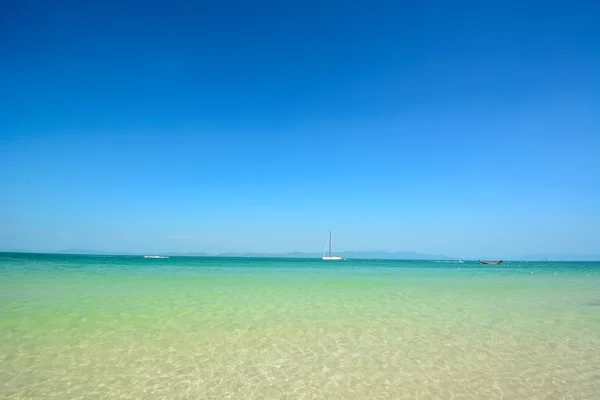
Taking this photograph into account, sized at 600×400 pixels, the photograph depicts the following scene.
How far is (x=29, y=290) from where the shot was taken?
57.2ft

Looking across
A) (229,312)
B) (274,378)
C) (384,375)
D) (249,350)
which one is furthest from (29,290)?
(384,375)

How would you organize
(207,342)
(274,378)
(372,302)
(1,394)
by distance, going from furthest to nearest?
(372,302), (207,342), (274,378), (1,394)

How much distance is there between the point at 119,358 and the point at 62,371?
3.35 feet

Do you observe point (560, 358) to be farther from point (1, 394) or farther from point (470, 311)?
point (1, 394)

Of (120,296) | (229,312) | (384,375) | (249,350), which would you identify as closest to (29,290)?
(120,296)

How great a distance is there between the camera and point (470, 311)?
13820 millimetres

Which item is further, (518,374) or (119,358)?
(119,358)

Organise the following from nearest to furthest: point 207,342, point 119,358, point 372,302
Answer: point 119,358
point 207,342
point 372,302

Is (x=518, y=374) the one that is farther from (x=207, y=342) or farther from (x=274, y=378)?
(x=207, y=342)

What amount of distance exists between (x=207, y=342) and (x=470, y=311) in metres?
9.96

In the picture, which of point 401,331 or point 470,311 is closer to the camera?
point 401,331

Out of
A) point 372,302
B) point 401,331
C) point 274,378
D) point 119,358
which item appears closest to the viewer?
point 274,378

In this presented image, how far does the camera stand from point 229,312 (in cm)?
1265

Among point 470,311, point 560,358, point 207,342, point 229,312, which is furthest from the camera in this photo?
point 470,311
